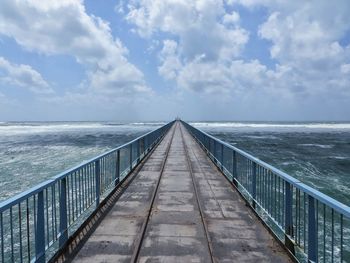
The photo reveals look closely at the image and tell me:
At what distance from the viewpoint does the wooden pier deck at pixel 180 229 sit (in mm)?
5148

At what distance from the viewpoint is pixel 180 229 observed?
6352mm

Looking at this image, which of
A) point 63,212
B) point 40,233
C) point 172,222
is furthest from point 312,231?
point 63,212

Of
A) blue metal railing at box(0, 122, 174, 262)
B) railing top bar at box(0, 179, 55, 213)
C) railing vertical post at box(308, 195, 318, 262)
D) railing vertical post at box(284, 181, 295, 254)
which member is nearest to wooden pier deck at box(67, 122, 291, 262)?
railing vertical post at box(284, 181, 295, 254)

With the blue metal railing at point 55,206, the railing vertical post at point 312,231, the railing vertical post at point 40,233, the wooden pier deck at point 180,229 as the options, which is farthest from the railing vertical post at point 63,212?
the railing vertical post at point 312,231

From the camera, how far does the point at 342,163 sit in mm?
25984

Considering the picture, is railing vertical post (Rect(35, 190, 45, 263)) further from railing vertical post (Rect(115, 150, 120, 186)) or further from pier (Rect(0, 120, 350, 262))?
railing vertical post (Rect(115, 150, 120, 186))

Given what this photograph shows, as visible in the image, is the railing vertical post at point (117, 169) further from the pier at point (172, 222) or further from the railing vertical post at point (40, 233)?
the railing vertical post at point (40, 233)

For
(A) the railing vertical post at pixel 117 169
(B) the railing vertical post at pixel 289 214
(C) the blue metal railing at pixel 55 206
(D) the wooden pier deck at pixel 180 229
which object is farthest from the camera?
(A) the railing vertical post at pixel 117 169

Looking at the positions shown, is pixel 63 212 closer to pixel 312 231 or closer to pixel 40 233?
pixel 40 233

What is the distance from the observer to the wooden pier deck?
5.15 metres

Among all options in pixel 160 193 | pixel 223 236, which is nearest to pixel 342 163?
pixel 160 193

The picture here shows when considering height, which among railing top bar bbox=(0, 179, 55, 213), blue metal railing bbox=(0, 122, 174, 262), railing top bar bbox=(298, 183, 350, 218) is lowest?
blue metal railing bbox=(0, 122, 174, 262)

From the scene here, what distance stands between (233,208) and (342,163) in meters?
21.7

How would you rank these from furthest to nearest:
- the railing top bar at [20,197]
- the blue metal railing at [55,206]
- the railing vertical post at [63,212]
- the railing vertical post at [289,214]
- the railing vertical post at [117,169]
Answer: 1. the railing vertical post at [117,169]
2. the railing vertical post at [63,212]
3. the railing vertical post at [289,214]
4. the blue metal railing at [55,206]
5. the railing top bar at [20,197]
